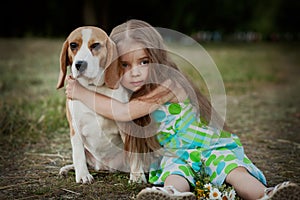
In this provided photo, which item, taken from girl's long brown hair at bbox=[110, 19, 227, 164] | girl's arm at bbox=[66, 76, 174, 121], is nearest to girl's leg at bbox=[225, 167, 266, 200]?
girl's long brown hair at bbox=[110, 19, 227, 164]

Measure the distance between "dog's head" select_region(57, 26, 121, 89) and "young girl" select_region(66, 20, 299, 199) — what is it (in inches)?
3.5

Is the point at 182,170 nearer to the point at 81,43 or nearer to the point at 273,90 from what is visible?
the point at 81,43

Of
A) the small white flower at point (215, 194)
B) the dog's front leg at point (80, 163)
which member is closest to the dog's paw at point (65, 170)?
the dog's front leg at point (80, 163)

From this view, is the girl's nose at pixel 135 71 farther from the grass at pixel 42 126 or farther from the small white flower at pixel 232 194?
the small white flower at pixel 232 194

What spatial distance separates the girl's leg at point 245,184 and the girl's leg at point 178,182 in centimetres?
20

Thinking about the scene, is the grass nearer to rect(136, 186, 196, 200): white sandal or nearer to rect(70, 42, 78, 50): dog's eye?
rect(136, 186, 196, 200): white sandal

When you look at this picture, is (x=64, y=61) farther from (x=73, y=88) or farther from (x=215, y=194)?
(x=215, y=194)

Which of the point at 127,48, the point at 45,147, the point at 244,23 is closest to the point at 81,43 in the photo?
the point at 127,48

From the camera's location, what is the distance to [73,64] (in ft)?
8.02

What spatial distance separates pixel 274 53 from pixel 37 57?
16.9 ft

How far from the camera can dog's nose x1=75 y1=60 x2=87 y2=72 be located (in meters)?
2.41

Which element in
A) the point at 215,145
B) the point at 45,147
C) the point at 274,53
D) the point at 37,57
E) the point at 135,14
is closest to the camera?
the point at 215,145

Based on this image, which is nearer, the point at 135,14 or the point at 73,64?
the point at 73,64

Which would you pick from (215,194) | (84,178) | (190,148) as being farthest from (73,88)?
(215,194)
